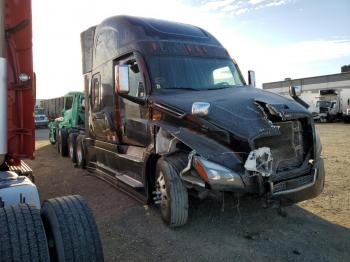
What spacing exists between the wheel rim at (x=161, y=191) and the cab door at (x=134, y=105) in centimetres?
72

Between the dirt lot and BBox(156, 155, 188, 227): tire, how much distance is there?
7.7 inches

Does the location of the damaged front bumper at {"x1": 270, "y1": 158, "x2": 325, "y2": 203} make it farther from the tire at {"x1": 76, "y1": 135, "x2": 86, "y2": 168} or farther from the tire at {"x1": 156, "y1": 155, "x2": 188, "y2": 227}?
the tire at {"x1": 76, "y1": 135, "x2": 86, "y2": 168}

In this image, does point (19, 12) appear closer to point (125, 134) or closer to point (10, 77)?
point (10, 77)

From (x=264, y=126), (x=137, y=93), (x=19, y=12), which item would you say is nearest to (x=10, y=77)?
(x=19, y=12)

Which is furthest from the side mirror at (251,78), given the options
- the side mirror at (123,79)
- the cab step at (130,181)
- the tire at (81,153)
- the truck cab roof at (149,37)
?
the tire at (81,153)

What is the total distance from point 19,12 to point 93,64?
4.59 m

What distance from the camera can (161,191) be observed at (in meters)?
5.25

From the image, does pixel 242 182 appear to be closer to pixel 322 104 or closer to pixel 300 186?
pixel 300 186

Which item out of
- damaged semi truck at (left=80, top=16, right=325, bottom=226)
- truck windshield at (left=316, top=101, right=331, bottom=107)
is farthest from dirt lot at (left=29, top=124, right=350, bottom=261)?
truck windshield at (left=316, top=101, right=331, bottom=107)

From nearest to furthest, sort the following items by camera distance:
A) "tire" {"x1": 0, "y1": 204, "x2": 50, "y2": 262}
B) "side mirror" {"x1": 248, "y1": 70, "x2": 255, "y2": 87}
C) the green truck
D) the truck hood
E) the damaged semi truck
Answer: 1. "tire" {"x1": 0, "y1": 204, "x2": 50, "y2": 262}
2. the damaged semi truck
3. the truck hood
4. "side mirror" {"x1": 248, "y1": 70, "x2": 255, "y2": 87}
5. the green truck

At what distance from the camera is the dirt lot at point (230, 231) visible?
14.2 ft

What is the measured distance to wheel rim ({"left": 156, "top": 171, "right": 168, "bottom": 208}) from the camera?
5.12m

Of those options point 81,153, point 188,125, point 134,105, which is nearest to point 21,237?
point 188,125

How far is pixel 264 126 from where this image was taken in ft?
15.1
